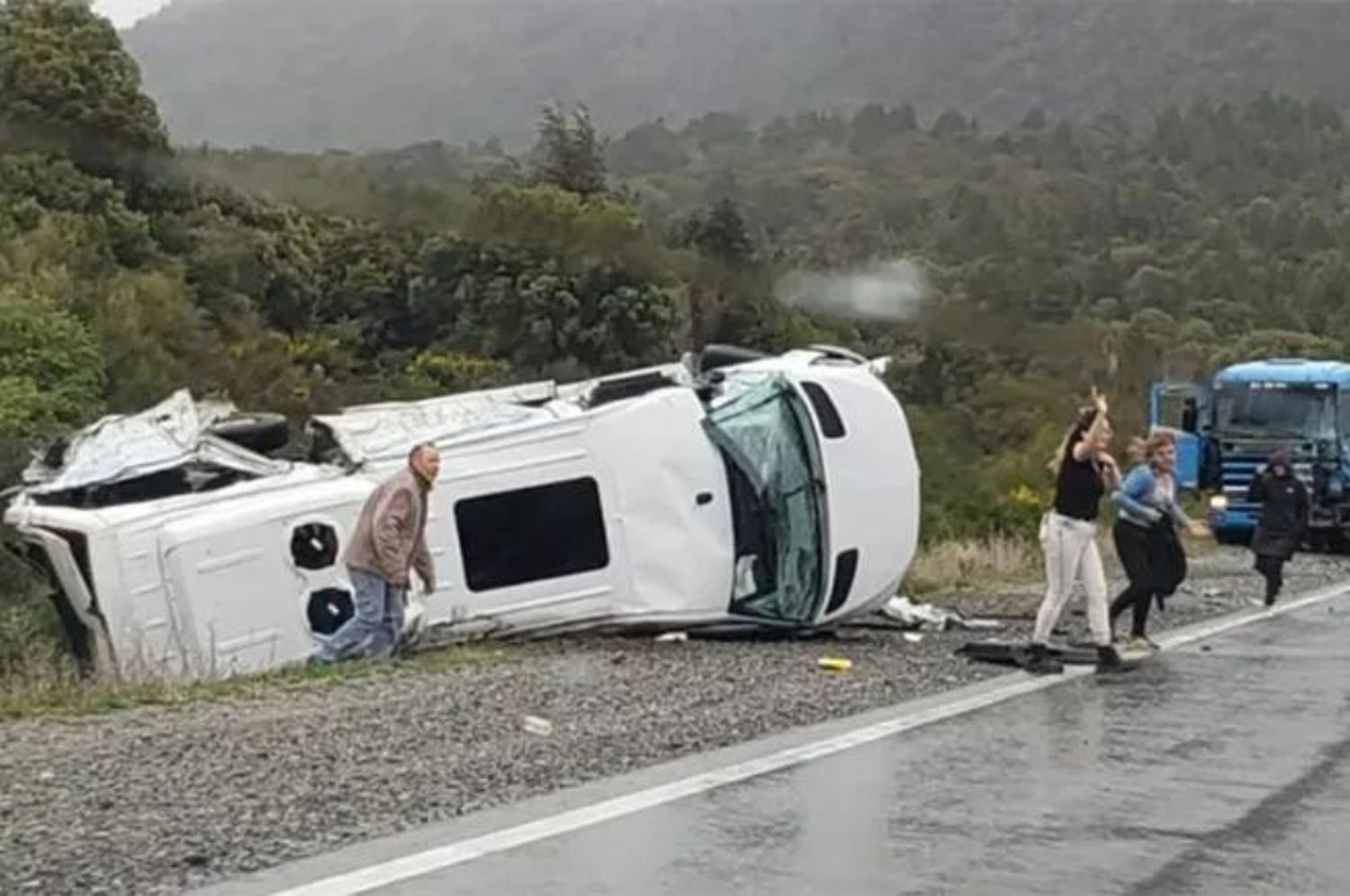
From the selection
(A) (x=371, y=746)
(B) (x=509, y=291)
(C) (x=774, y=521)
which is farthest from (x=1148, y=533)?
(B) (x=509, y=291)

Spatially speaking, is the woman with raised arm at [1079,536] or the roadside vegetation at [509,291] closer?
the woman with raised arm at [1079,536]

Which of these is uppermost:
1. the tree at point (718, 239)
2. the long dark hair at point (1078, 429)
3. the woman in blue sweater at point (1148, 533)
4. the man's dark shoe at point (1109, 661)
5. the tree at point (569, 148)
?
the tree at point (569, 148)

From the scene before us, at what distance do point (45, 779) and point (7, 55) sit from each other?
108ft

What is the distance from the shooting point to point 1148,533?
52.2 feet

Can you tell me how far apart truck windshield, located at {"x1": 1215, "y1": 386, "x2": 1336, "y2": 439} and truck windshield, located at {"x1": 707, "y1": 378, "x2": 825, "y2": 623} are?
65.3ft

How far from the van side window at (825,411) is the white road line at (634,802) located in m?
3.20

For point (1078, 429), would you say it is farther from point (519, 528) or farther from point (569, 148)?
point (569, 148)

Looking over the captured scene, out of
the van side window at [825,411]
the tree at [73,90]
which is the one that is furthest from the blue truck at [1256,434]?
the van side window at [825,411]

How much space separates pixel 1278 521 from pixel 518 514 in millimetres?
9633

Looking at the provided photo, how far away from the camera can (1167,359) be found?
3425cm

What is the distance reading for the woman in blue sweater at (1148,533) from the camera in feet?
51.6

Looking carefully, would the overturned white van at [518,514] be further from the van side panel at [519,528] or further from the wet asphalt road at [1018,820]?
the wet asphalt road at [1018,820]

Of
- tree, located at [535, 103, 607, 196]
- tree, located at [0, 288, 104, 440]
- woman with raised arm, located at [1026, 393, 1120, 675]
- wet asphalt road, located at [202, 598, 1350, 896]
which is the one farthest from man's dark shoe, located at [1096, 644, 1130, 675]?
tree, located at [535, 103, 607, 196]

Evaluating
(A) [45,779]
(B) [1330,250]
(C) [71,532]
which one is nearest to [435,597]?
(C) [71,532]
